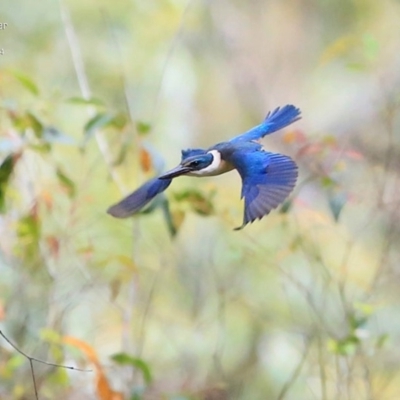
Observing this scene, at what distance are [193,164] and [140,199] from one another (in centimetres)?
6

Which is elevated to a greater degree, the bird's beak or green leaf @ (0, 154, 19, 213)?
green leaf @ (0, 154, 19, 213)

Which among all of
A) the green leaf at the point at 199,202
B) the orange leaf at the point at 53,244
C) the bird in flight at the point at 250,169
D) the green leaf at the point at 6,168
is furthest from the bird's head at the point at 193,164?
the orange leaf at the point at 53,244

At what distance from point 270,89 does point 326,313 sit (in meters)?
0.51

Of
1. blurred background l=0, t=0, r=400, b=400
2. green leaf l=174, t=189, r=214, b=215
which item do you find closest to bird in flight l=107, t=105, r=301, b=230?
green leaf l=174, t=189, r=214, b=215

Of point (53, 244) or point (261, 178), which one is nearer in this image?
point (261, 178)

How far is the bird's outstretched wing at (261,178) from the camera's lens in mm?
264

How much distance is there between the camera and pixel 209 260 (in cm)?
137

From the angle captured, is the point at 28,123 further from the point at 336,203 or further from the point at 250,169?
the point at 250,169

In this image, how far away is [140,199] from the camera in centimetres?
34

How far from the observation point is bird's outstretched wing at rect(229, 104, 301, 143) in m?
0.33

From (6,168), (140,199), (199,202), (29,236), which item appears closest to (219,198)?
(199,202)

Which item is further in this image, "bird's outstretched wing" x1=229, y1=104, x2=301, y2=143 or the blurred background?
the blurred background

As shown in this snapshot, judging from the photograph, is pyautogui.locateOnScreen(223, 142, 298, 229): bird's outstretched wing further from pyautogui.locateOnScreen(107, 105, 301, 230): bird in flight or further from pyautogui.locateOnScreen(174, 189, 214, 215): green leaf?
pyautogui.locateOnScreen(174, 189, 214, 215): green leaf

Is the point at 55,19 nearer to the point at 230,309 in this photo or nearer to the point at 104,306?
the point at 104,306
